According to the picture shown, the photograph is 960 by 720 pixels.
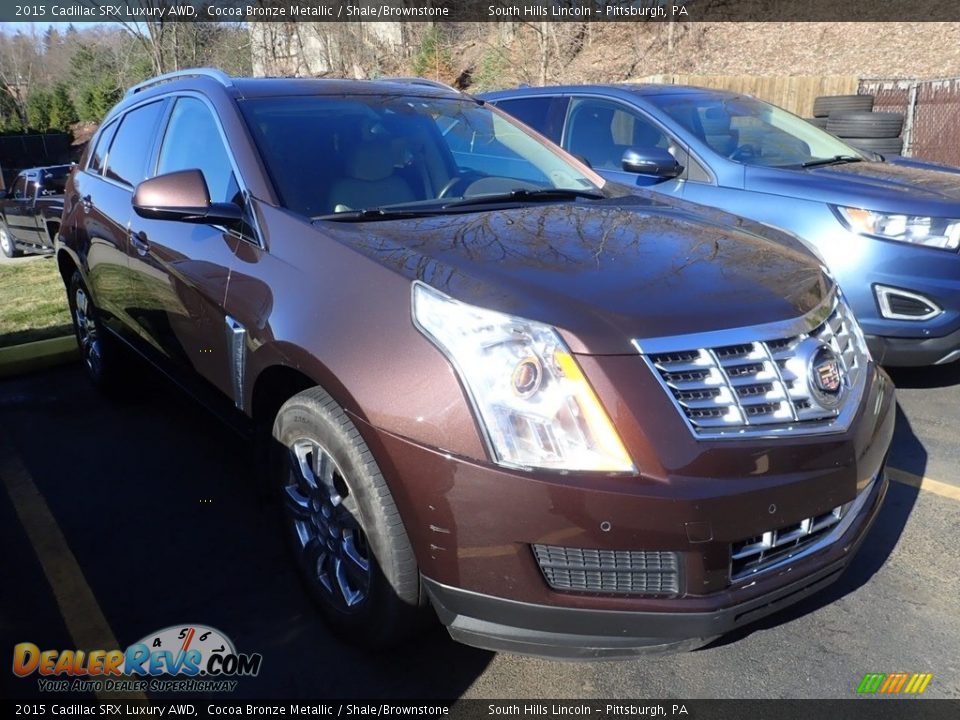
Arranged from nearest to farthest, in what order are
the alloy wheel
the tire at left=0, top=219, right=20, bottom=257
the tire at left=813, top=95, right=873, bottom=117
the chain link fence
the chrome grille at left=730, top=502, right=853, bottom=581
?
1. the chrome grille at left=730, top=502, right=853, bottom=581
2. the alloy wheel
3. the tire at left=813, top=95, right=873, bottom=117
4. the chain link fence
5. the tire at left=0, top=219, right=20, bottom=257

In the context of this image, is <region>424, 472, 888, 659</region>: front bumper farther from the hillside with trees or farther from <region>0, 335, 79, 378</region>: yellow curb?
the hillside with trees

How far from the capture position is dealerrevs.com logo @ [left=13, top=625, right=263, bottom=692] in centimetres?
259

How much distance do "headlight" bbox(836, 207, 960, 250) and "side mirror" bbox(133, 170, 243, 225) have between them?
345 cm

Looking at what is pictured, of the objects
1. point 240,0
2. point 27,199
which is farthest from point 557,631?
point 240,0

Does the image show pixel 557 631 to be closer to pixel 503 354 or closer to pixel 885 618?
pixel 503 354

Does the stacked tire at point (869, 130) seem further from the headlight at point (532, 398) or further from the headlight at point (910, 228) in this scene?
the headlight at point (532, 398)

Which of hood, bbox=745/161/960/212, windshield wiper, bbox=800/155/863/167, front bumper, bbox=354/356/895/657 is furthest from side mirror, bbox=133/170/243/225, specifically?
windshield wiper, bbox=800/155/863/167

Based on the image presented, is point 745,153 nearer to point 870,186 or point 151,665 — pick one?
point 870,186

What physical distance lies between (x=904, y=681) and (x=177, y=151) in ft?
11.9

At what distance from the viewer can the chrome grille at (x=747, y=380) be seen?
2.11m

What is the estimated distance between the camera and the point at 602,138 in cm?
596

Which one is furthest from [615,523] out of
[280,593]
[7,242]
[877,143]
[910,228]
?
[7,242]

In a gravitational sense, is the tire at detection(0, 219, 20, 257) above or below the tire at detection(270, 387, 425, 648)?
below

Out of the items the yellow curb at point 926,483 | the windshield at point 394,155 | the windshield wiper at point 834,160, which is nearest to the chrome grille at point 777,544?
the yellow curb at point 926,483
